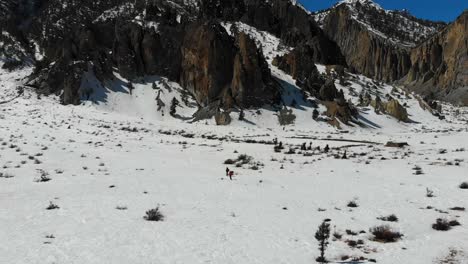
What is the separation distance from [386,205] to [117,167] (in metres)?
15.0

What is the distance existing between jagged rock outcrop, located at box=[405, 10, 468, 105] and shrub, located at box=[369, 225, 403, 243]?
132177mm

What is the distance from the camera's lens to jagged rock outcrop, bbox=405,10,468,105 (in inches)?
5512

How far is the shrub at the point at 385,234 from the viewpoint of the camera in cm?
1156

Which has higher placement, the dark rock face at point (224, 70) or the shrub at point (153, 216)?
the dark rock face at point (224, 70)

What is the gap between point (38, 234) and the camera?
1134 centimetres

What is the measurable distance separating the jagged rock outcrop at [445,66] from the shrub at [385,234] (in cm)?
13218

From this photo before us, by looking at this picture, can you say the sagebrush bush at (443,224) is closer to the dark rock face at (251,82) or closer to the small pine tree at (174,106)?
the dark rock face at (251,82)

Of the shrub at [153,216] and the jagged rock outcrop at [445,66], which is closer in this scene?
the shrub at [153,216]

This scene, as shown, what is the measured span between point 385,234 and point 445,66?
520 ft

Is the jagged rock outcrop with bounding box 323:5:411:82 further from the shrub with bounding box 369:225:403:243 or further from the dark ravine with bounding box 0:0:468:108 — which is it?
the shrub with bounding box 369:225:403:243

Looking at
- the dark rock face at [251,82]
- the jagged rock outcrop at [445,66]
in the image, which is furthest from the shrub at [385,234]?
the jagged rock outcrop at [445,66]

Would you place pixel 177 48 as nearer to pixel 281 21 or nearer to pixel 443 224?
pixel 281 21

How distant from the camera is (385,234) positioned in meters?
11.6

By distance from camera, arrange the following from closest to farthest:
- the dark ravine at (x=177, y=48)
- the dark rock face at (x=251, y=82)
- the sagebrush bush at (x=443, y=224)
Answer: the sagebrush bush at (x=443, y=224)
the dark rock face at (x=251, y=82)
the dark ravine at (x=177, y=48)
